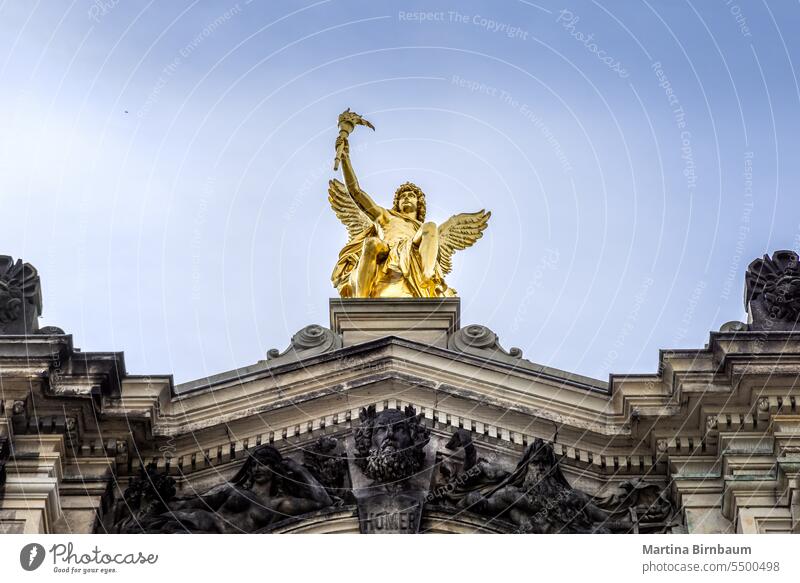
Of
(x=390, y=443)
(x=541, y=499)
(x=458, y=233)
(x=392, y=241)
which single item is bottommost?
(x=541, y=499)

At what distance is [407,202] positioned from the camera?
24.3m

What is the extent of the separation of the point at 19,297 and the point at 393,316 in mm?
5029

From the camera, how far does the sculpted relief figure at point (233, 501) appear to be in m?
18.0

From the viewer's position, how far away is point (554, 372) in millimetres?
19891

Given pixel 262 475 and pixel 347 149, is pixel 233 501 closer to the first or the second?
pixel 262 475

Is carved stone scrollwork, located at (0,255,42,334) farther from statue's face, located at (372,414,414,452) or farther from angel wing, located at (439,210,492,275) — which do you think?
angel wing, located at (439,210,492,275)

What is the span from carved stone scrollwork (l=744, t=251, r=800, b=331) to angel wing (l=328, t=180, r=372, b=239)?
6.32 meters

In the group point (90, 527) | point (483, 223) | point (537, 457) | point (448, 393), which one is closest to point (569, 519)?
point (537, 457)

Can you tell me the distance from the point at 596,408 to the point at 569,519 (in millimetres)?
1858

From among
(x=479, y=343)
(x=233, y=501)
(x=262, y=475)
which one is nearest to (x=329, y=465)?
(x=262, y=475)

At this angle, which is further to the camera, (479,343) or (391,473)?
(479,343)

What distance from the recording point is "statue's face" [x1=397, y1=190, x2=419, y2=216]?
24.3 meters

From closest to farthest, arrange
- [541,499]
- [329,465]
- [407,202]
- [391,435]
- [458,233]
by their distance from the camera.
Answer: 1. [541,499]
2. [391,435]
3. [329,465]
4. [407,202]
5. [458,233]
